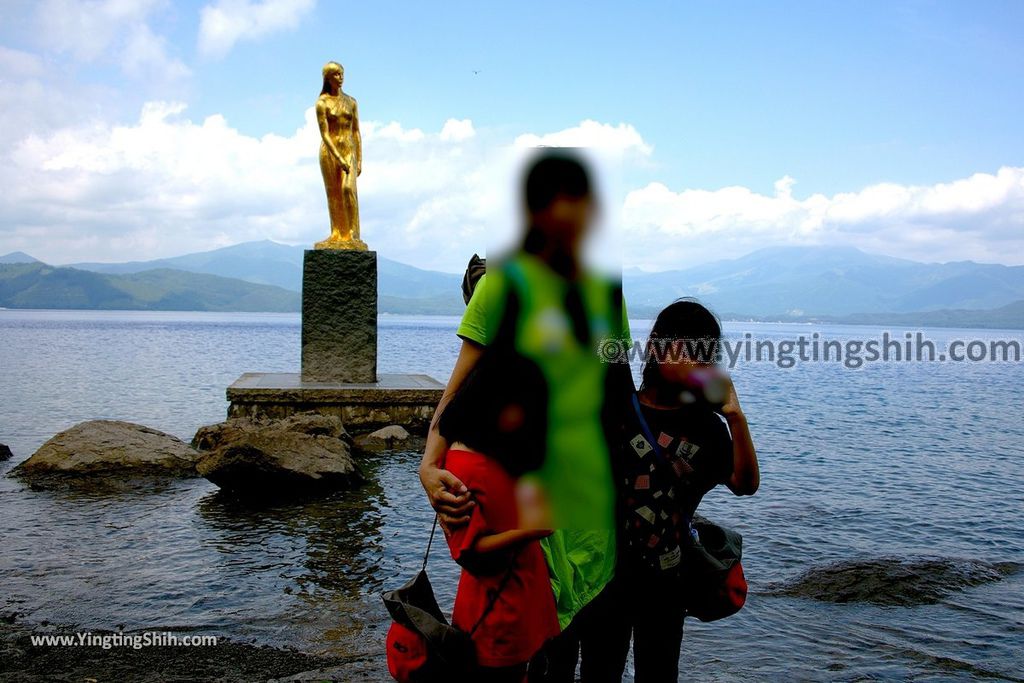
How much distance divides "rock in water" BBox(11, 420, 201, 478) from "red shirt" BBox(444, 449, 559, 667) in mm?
6840

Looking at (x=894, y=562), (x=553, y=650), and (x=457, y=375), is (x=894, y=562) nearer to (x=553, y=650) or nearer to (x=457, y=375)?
(x=553, y=650)

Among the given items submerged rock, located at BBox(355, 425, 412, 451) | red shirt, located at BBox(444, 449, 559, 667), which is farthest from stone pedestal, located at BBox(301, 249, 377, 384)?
red shirt, located at BBox(444, 449, 559, 667)

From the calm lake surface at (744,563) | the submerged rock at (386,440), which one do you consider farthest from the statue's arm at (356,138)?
the calm lake surface at (744,563)

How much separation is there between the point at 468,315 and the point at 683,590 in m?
0.97

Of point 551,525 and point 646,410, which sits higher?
point 646,410

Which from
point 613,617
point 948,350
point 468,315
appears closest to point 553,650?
point 613,617

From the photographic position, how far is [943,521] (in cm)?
801

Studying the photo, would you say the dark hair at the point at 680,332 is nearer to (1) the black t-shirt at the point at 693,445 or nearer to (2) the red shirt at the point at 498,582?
(1) the black t-shirt at the point at 693,445

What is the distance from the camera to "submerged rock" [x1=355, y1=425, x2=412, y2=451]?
32.2 ft

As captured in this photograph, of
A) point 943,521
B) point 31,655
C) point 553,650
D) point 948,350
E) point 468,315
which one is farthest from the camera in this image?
point 948,350

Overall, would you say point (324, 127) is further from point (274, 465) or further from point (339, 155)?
point (274, 465)

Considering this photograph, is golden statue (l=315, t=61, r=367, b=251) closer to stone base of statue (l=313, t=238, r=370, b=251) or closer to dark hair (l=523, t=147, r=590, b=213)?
stone base of statue (l=313, t=238, r=370, b=251)

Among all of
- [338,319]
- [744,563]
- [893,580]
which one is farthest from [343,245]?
[893,580]

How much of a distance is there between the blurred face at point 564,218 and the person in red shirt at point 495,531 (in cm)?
33
